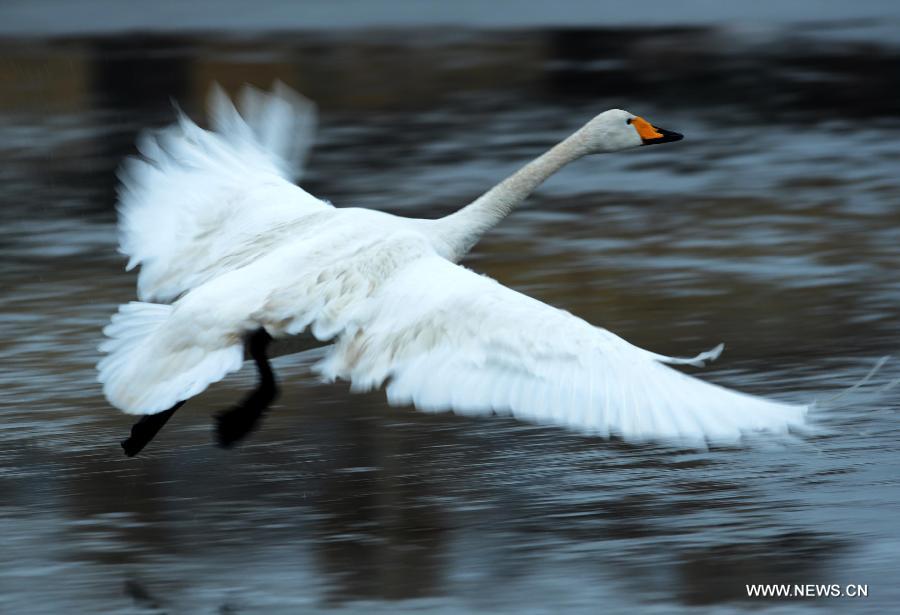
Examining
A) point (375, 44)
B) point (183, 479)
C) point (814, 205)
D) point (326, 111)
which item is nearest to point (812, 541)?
point (183, 479)

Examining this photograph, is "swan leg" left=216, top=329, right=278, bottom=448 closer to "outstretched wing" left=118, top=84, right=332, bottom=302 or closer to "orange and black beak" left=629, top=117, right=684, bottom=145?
"outstretched wing" left=118, top=84, right=332, bottom=302

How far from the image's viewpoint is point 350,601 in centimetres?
526

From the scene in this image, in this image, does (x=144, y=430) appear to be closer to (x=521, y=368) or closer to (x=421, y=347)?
(x=421, y=347)

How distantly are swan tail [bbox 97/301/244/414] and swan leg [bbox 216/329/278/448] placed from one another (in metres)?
0.28

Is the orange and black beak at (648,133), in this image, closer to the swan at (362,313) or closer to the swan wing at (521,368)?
the swan at (362,313)

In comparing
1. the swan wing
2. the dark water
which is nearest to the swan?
the swan wing

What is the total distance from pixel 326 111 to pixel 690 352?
7.07 m

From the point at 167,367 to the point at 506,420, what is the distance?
153 centimetres

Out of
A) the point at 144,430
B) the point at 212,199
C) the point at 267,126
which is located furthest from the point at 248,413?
the point at 267,126

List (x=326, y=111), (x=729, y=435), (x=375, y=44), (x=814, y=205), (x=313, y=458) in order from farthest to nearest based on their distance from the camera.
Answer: (x=375, y=44) < (x=326, y=111) < (x=814, y=205) < (x=313, y=458) < (x=729, y=435)

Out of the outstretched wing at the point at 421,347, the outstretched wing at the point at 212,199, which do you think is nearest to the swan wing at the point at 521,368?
the outstretched wing at the point at 421,347

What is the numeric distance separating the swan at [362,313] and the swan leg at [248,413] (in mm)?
181

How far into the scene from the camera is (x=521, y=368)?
567 cm

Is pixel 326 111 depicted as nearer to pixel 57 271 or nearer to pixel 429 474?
pixel 57 271
